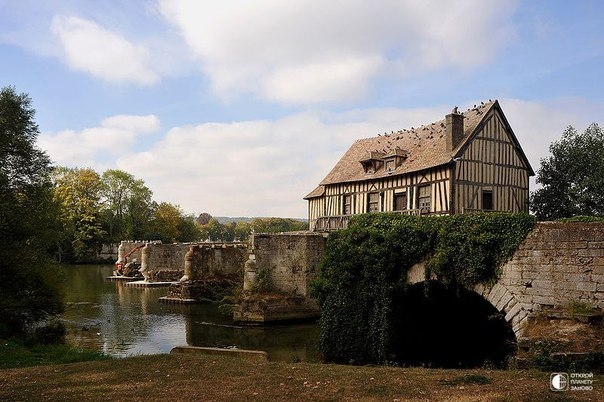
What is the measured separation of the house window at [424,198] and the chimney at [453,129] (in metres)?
1.70

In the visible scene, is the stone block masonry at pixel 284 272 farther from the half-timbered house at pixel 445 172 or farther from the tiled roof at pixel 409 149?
the tiled roof at pixel 409 149

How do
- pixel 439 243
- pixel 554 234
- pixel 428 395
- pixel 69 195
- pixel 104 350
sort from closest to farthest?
pixel 428 395 < pixel 554 234 < pixel 439 243 < pixel 104 350 < pixel 69 195

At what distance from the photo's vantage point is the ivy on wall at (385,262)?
34.1ft

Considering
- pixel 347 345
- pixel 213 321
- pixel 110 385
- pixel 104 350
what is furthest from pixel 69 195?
pixel 110 385

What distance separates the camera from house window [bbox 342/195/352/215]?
2339 cm

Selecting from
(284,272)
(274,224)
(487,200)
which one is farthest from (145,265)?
(274,224)

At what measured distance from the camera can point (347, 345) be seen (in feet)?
41.7

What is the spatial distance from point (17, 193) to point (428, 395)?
39.8ft

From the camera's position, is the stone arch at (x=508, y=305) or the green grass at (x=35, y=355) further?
the green grass at (x=35, y=355)

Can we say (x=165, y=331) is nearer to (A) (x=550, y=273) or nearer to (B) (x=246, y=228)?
(A) (x=550, y=273)

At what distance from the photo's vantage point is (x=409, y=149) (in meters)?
22.0

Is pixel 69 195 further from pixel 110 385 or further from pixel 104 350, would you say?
pixel 110 385

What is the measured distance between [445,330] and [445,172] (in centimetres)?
678

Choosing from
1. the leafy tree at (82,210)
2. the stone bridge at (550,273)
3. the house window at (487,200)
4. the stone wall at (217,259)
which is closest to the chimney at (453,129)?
the house window at (487,200)
